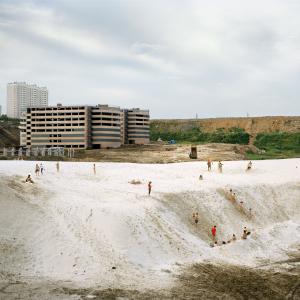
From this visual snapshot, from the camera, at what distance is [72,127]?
106 meters

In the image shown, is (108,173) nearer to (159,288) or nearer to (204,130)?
(159,288)

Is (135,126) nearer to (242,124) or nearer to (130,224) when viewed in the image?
(242,124)

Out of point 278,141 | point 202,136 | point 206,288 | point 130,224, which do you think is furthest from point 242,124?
point 206,288

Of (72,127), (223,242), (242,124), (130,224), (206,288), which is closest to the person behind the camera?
(206,288)

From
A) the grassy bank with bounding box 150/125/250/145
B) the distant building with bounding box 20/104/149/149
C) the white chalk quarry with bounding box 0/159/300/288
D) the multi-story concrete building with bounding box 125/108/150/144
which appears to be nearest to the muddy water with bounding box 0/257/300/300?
the white chalk quarry with bounding box 0/159/300/288

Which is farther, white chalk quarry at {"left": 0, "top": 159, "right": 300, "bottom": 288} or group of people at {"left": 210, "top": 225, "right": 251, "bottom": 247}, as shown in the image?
group of people at {"left": 210, "top": 225, "right": 251, "bottom": 247}

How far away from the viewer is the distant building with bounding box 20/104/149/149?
10619 centimetres

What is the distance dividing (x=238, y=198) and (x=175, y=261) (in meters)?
17.1

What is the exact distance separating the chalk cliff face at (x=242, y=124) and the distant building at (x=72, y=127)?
52.4 metres

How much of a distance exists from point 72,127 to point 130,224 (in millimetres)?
76571

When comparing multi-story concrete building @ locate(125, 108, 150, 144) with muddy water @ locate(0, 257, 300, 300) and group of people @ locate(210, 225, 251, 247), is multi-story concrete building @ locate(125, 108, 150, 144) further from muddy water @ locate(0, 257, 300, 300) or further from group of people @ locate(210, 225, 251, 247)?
Answer: muddy water @ locate(0, 257, 300, 300)

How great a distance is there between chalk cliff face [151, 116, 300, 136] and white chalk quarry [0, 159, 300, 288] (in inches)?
3661

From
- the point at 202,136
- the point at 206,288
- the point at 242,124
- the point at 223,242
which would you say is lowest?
the point at 206,288

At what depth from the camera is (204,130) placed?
502 feet
